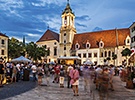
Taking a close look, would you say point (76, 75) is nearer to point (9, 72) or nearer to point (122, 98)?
point (122, 98)

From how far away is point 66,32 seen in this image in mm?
66312

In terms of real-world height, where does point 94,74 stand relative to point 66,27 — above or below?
below

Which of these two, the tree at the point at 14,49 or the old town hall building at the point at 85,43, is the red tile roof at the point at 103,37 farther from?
the tree at the point at 14,49

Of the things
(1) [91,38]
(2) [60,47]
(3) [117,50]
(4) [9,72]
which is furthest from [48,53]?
(4) [9,72]

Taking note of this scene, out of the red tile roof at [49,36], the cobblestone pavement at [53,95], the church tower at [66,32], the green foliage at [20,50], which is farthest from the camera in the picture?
the red tile roof at [49,36]

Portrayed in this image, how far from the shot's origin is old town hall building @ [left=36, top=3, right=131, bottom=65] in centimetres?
5856

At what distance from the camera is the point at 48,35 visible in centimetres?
7250

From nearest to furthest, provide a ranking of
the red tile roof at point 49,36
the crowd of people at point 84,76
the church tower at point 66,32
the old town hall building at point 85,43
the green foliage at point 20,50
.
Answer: the crowd of people at point 84,76 → the old town hall building at point 85,43 → the green foliage at point 20,50 → the church tower at point 66,32 → the red tile roof at point 49,36

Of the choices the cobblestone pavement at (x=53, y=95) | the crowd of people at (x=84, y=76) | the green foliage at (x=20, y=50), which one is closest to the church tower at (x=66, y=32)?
the green foliage at (x=20, y=50)

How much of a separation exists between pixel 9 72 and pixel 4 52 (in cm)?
4163

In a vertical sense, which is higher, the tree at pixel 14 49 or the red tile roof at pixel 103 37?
the red tile roof at pixel 103 37

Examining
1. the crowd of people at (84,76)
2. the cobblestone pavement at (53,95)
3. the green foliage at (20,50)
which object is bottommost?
the cobblestone pavement at (53,95)

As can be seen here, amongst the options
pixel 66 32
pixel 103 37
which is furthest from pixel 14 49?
pixel 103 37

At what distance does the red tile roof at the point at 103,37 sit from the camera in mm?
59856
